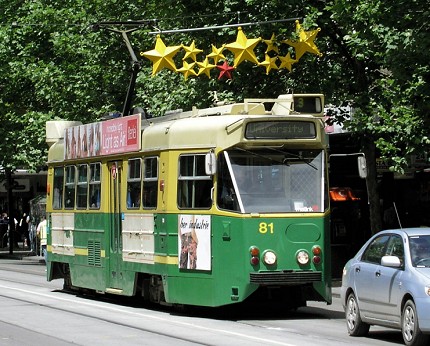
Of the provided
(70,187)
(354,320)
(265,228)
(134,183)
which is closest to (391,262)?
(354,320)

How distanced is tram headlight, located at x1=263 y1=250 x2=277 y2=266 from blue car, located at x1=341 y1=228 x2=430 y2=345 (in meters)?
1.61

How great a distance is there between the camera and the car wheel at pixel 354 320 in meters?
15.0

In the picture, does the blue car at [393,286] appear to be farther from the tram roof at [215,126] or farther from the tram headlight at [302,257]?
the tram roof at [215,126]

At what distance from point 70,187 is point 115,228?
2.97m

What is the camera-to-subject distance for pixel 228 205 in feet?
56.8

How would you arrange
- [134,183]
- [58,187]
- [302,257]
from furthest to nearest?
[58,187], [134,183], [302,257]

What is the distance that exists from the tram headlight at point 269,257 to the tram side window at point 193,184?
1179 millimetres

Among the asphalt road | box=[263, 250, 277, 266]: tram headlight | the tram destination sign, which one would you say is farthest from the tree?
box=[263, 250, 277, 266]: tram headlight

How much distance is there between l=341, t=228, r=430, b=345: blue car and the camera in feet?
43.0

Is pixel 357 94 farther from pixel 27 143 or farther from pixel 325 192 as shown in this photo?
pixel 27 143

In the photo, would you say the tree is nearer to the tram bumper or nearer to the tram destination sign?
the tram destination sign

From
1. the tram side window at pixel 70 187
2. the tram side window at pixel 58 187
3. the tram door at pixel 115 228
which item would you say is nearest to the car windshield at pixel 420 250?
the tram door at pixel 115 228

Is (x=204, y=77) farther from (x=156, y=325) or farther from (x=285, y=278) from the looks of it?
(x=156, y=325)

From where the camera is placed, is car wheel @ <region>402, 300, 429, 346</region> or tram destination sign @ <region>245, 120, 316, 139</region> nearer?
car wheel @ <region>402, 300, 429, 346</region>
